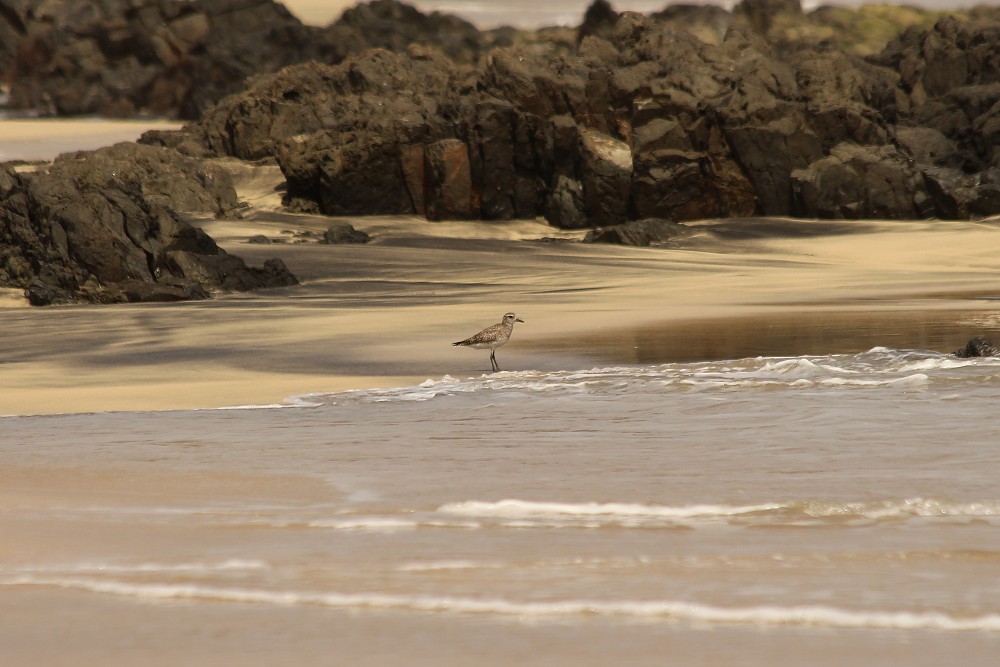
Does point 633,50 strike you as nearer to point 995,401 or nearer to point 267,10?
point 995,401

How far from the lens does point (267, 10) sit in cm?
6562

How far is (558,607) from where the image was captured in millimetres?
4188

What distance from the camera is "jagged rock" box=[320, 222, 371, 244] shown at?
2000 cm

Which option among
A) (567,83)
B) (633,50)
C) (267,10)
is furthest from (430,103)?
(267,10)

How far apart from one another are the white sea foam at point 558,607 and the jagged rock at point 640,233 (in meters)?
16.3

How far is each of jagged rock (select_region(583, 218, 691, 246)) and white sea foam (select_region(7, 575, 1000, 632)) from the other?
641 inches

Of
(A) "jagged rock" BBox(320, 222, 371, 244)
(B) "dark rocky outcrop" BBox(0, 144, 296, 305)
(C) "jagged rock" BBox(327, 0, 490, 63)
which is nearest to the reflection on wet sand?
(B) "dark rocky outcrop" BBox(0, 144, 296, 305)

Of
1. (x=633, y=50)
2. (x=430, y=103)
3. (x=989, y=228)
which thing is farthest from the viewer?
(x=633, y=50)

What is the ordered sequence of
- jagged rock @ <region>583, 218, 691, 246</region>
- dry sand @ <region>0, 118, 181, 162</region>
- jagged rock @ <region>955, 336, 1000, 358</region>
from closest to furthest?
jagged rock @ <region>955, 336, 1000, 358</region>, jagged rock @ <region>583, 218, 691, 246</region>, dry sand @ <region>0, 118, 181, 162</region>

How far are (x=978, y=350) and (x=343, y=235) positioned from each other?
12.4m

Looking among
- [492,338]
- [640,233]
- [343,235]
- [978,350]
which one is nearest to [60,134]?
[343,235]

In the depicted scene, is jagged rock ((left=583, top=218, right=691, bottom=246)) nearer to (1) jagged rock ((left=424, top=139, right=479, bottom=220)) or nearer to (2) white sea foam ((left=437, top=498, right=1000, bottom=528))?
(1) jagged rock ((left=424, top=139, right=479, bottom=220))

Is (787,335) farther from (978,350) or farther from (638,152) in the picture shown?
(638,152)

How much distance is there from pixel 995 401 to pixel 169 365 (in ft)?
19.7
